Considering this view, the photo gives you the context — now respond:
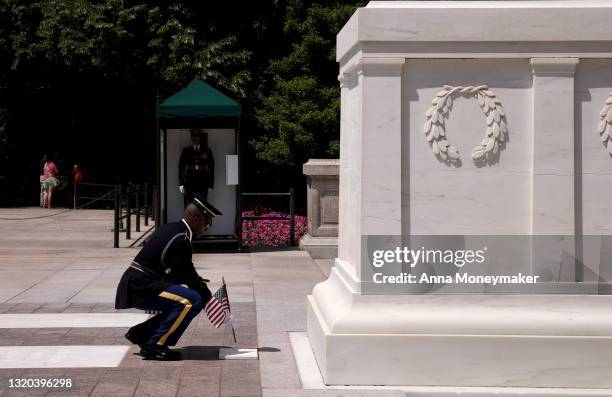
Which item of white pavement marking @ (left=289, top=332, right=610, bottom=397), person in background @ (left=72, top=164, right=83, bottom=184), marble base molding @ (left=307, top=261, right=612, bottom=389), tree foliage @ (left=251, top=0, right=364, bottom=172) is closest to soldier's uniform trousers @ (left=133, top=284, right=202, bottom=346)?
white pavement marking @ (left=289, top=332, right=610, bottom=397)

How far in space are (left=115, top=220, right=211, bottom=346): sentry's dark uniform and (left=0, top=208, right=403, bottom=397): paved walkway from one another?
0.32m

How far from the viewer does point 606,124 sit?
276 inches

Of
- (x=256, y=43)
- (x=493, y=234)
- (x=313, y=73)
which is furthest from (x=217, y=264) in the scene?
(x=256, y=43)

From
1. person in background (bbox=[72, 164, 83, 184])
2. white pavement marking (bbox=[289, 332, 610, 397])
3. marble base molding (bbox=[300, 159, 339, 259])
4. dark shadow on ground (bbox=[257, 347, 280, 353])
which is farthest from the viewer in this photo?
person in background (bbox=[72, 164, 83, 184])

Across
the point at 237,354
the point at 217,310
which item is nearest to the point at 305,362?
the point at 237,354

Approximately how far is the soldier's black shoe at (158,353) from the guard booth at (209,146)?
30.6 feet

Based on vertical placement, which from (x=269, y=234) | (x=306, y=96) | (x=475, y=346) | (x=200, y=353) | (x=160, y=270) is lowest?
(x=200, y=353)

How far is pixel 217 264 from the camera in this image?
15539 millimetres

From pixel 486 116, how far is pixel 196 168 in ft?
35.8

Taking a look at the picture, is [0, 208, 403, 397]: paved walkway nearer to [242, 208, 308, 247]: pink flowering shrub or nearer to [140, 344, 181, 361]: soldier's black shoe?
[140, 344, 181, 361]: soldier's black shoe

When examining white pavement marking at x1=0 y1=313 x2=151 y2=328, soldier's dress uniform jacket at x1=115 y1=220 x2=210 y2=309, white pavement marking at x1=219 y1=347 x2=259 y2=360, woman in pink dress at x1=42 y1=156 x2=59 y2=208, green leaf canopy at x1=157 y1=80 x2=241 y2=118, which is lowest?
white pavement marking at x1=219 y1=347 x2=259 y2=360

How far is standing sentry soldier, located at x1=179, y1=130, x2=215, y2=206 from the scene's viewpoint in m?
17.4

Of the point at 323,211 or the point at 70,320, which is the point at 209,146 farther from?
the point at 70,320

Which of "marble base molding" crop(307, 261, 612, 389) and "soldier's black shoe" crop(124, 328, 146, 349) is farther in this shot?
"soldier's black shoe" crop(124, 328, 146, 349)
